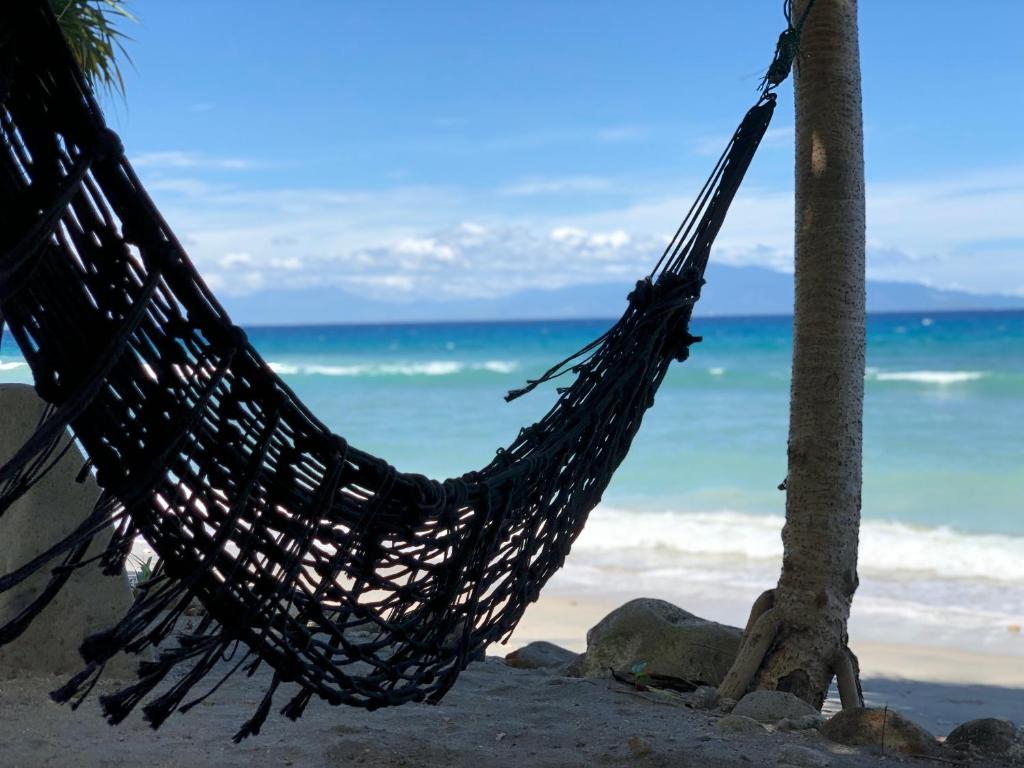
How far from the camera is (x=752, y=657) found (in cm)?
293

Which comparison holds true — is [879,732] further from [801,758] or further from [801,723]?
[801,758]

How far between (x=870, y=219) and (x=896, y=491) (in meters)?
29.7

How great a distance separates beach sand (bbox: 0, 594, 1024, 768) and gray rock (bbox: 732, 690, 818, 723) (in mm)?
93

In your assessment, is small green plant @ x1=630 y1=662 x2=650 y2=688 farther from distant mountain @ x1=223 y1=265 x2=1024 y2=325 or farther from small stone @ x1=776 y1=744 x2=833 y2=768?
distant mountain @ x1=223 y1=265 x2=1024 y2=325

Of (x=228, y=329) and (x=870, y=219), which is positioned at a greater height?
(x=870, y=219)

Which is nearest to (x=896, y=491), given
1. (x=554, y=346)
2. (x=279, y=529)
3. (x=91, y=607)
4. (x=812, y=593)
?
(x=812, y=593)

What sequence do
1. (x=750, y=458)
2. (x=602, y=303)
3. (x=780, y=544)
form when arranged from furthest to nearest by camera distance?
(x=602, y=303), (x=750, y=458), (x=780, y=544)

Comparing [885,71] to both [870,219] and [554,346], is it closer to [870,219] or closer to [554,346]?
[554,346]

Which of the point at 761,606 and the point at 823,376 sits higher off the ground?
the point at 823,376

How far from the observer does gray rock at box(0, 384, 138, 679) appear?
2.67m

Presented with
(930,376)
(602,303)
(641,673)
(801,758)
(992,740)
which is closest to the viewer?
(801,758)

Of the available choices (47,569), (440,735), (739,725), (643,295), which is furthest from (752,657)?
(47,569)

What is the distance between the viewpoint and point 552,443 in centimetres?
197

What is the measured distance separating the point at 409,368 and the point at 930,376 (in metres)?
10.2
